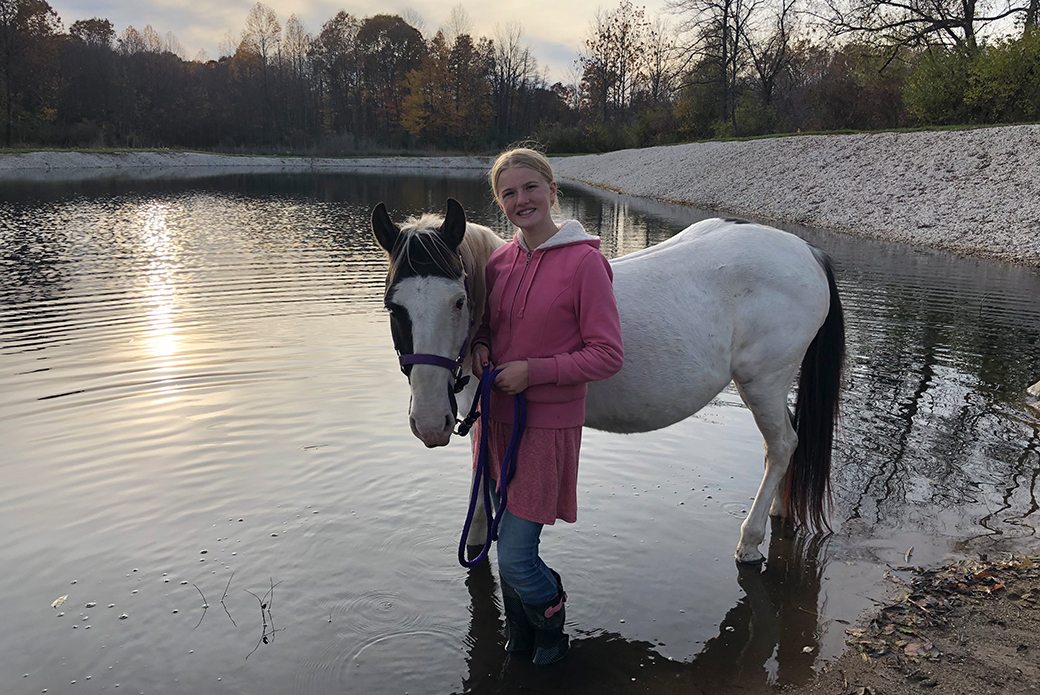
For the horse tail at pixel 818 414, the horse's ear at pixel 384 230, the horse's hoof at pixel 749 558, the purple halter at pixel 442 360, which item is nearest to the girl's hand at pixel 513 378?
the purple halter at pixel 442 360

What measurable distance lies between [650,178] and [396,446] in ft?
84.3


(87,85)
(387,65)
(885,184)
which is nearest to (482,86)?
(387,65)

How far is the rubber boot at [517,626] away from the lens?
2655 millimetres

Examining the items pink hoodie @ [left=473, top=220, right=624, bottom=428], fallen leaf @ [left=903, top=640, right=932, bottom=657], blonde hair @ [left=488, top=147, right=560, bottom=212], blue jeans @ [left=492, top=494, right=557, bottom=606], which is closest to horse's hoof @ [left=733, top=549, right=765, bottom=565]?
fallen leaf @ [left=903, top=640, right=932, bottom=657]

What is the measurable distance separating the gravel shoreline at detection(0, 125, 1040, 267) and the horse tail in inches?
407

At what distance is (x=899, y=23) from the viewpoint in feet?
85.6

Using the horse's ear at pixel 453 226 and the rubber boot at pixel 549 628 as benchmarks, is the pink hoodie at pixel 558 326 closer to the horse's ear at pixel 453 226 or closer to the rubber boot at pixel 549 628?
the horse's ear at pixel 453 226

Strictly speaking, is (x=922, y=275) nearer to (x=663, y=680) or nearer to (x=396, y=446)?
(x=396, y=446)

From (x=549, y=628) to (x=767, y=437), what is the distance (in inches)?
63.6

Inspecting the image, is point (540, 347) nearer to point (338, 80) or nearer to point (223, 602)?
point (223, 602)

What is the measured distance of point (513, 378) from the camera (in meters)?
2.14

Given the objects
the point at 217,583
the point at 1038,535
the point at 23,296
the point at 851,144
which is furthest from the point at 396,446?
the point at 851,144

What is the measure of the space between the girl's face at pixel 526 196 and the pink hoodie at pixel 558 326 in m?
0.10

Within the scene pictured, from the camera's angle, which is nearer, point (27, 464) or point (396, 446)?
point (27, 464)
